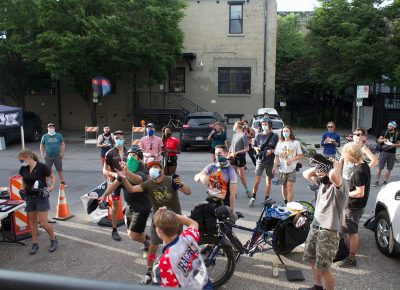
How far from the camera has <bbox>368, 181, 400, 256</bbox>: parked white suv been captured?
5.49 m

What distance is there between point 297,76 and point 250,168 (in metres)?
17.2

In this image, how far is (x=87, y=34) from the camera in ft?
60.6

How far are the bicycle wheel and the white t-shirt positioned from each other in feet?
11.1

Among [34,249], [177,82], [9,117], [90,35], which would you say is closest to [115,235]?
[34,249]

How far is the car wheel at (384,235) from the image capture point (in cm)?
567

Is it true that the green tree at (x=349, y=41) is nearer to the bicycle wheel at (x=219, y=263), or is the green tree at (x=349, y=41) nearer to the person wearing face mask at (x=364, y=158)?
the person wearing face mask at (x=364, y=158)

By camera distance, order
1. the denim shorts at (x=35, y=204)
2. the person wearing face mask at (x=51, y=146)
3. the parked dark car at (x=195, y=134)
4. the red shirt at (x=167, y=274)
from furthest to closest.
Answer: the parked dark car at (x=195, y=134), the person wearing face mask at (x=51, y=146), the denim shorts at (x=35, y=204), the red shirt at (x=167, y=274)

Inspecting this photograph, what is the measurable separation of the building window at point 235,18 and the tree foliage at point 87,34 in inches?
238

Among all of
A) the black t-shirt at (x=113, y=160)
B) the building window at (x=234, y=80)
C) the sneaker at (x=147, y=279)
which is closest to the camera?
the sneaker at (x=147, y=279)

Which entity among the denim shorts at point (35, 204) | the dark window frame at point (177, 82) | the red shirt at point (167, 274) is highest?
the dark window frame at point (177, 82)

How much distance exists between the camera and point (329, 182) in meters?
4.42

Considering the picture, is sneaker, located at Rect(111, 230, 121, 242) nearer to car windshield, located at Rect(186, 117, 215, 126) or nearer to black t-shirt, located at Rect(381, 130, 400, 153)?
black t-shirt, located at Rect(381, 130, 400, 153)

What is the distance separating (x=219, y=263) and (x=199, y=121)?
12.8 meters

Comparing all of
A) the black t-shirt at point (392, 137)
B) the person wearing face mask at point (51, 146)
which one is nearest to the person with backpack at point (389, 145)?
the black t-shirt at point (392, 137)
